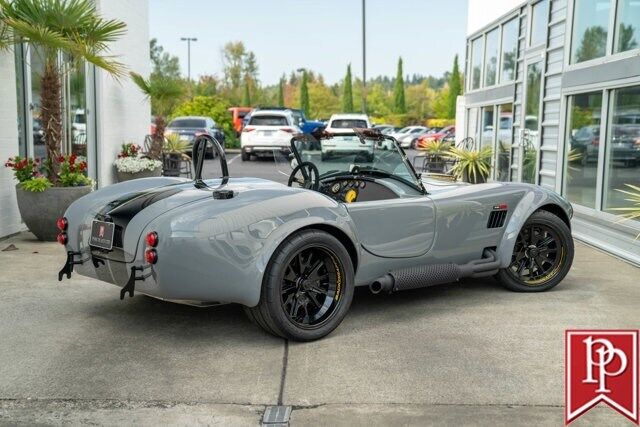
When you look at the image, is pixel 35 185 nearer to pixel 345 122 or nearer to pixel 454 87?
pixel 345 122

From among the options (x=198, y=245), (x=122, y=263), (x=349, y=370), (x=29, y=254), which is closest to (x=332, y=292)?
(x=349, y=370)

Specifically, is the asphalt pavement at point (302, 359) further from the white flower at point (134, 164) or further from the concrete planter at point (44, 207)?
the white flower at point (134, 164)

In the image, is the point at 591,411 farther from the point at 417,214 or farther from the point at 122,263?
the point at 122,263

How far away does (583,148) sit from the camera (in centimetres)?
931

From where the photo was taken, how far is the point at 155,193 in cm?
436

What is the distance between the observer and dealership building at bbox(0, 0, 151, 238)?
768 cm

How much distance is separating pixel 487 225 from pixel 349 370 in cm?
192

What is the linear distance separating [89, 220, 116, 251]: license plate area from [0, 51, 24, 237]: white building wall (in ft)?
12.9

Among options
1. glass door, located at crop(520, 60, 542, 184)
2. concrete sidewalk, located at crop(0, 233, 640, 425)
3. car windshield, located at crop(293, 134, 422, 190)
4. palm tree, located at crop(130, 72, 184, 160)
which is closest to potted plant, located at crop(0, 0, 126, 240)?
concrete sidewalk, located at crop(0, 233, 640, 425)

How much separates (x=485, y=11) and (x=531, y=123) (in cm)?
434

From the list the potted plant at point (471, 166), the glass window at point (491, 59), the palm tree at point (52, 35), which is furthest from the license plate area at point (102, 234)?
the glass window at point (491, 59)

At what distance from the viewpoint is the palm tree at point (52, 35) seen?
278 inches

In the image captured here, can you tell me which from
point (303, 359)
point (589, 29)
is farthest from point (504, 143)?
point (303, 359)

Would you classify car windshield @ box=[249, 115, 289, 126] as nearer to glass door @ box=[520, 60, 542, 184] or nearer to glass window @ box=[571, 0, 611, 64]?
glass door @ box=[520, 60, 542, 184]
